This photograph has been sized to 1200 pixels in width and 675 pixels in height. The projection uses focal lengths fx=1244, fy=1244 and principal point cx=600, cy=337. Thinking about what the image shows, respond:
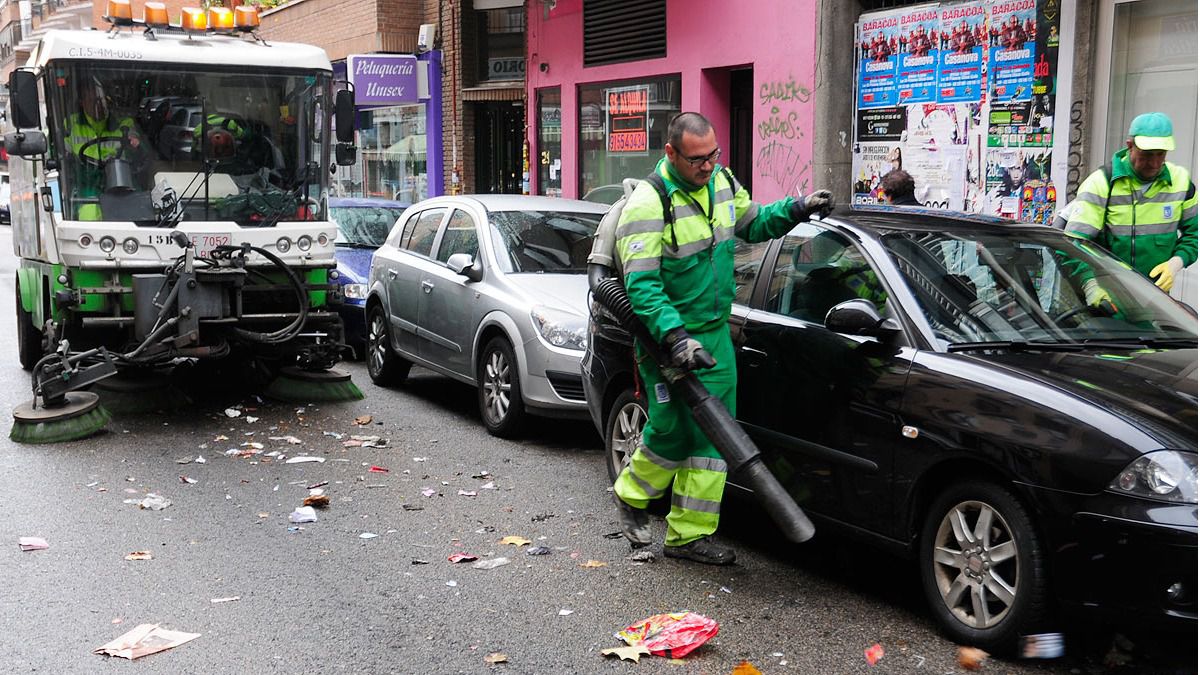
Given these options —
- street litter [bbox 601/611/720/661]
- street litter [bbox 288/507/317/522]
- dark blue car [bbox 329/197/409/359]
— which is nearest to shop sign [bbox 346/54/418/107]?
dark blue car [bbox 329/197/409/359]

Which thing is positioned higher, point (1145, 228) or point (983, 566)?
point (1145, 228)

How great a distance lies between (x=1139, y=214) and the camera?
6965 millimetres

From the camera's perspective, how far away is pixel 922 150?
39.3 feet

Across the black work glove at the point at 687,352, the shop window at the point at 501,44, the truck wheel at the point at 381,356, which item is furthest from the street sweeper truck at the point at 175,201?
the shop window at the point at 501,44

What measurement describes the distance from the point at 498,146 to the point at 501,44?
1.80 metres

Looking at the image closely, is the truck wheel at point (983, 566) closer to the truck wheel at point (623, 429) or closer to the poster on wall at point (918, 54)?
the truck wheel at point (623, 429)

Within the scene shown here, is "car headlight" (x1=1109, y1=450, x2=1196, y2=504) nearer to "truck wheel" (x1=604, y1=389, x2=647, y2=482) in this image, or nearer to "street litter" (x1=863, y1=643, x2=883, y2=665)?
"street litter" (x1=863, y1=643, x2=883, y2=665)

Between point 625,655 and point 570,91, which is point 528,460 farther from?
point 570,91

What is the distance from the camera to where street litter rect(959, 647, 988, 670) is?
14.6 ft

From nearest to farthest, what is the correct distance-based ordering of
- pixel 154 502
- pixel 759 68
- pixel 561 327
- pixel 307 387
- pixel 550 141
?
pixel 154 502, pixel 561 327, pixel 307 387, pixel 759 68, pixel 550 141

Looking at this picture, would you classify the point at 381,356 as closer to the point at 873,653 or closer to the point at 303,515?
the point at 303,515

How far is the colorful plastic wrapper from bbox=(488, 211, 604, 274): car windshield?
174 inches

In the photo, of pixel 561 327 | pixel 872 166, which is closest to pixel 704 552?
pixel 561 327

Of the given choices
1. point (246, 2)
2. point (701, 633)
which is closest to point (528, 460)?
point (701, 633)
